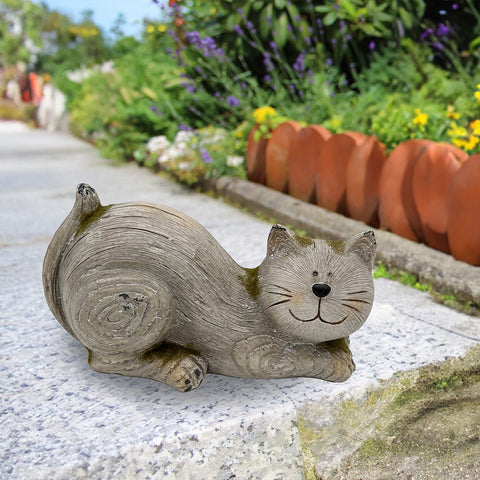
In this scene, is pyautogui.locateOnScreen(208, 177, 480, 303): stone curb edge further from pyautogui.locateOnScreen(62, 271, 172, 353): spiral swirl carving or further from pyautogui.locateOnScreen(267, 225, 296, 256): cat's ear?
pyautogui.locateOnScreen(62, 271, 172, 353): spiral swirl carving

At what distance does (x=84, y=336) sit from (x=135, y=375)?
7.9 inches

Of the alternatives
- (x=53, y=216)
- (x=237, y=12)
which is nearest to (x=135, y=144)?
(x=237, y=12)

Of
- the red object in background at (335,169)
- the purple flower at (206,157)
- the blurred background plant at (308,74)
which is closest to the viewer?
the red object in background at (335,169)

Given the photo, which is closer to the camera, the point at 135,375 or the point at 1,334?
the point at 135,375

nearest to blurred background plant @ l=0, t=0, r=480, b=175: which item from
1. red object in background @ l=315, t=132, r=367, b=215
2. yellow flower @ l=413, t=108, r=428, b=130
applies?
yellow flower @ l=413, t=108, r=428, b=130

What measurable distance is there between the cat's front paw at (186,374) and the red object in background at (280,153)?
101 inches

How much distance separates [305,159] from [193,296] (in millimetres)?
2348

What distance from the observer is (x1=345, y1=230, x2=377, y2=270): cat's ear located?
145cm

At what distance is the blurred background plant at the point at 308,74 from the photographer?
13.4 ft

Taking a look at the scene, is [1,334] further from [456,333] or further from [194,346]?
[456,333]

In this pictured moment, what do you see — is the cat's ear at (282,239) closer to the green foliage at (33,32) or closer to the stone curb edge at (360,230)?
the stone curb edge at (360,230)

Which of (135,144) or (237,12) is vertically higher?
(237,12)

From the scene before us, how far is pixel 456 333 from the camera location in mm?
1979

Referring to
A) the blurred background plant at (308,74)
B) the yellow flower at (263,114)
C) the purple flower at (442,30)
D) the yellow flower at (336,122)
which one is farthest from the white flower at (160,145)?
the purple flower at (442,30)
